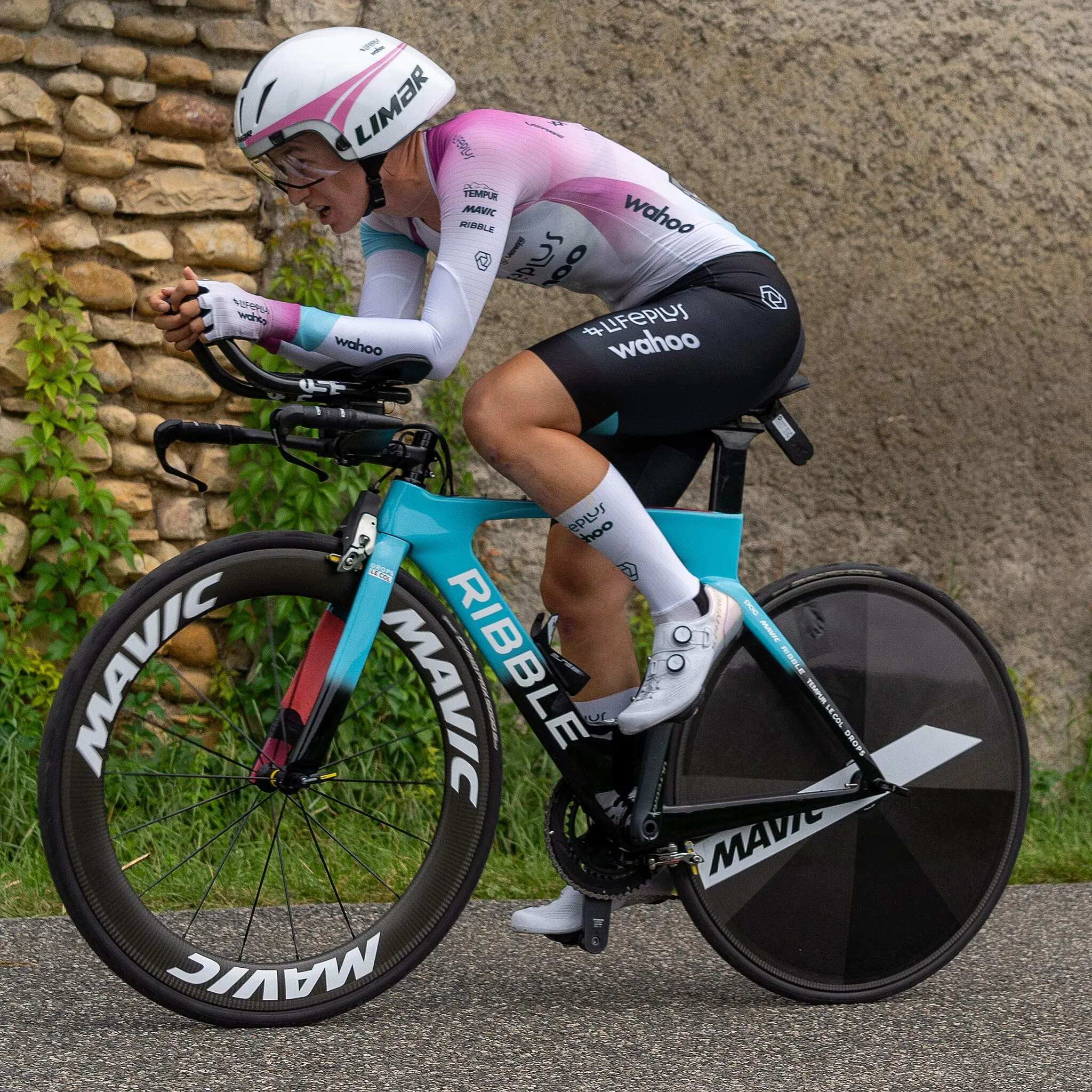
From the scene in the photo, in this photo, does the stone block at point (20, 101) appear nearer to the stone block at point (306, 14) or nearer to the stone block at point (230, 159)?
the stone block at point (230, 159)

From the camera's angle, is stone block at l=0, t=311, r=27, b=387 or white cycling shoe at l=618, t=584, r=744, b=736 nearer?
white cycling shoe at l=618, t=584, r=744, b=736

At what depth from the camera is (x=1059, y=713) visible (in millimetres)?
5059

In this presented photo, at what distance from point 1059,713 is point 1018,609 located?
434mm

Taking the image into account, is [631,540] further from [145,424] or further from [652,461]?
[145,424]

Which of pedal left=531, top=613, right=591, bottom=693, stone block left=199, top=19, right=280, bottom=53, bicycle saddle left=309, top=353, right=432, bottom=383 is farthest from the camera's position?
stone block left=199, top=19, right=280, bottom=53

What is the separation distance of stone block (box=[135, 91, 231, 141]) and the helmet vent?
2.04 m

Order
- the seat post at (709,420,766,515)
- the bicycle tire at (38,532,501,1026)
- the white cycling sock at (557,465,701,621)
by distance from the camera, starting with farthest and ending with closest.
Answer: the seat post at (709,420,766,515) < the white cycling sock at (557,465,701,621) < the bicycle tire at (38,532,501,1026)

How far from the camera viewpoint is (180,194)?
4.26 meters

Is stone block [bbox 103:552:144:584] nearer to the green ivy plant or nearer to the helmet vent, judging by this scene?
the green ivy plant

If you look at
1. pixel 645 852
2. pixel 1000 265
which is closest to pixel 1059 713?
pixel 1000 265

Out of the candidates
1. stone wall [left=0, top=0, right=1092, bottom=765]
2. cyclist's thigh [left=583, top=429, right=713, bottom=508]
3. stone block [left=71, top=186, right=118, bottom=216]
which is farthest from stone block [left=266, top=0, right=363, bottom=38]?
cyclist's thigh [left=583, top=429, right=713, bottom=508]

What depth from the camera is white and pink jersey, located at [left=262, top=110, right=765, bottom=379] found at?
2373 millimetres

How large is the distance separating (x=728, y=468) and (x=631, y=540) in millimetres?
355

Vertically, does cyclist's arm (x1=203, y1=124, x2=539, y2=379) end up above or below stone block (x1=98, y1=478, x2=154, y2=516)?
above
